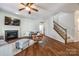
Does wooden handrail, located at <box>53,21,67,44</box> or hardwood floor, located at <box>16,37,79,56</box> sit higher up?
wooden handrail, located at <box>53,21,67,44</box>

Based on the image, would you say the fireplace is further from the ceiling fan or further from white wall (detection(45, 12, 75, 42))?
white wall (detection(45, 12, 75, 42))

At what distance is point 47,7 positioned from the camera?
191 cm

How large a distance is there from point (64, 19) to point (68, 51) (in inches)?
23.7

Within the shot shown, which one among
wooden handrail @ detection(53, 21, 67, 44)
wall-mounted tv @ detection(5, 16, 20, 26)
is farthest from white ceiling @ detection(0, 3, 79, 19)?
wooden handrail @ detection(53, 21, 67, 44)

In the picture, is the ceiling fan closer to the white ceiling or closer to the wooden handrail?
the white ceiling

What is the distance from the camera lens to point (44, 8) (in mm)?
1923

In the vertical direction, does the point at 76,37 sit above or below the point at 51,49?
above

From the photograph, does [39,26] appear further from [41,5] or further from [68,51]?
[68,51]

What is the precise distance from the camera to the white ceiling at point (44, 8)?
185 centimetres

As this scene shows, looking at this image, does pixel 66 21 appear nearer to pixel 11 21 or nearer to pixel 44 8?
pixel 44 8

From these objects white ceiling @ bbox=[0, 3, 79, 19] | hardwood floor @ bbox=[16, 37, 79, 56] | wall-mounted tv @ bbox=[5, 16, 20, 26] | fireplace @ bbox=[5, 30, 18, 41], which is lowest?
hardwood floor @ bbox=[16, 37, 79, 56]

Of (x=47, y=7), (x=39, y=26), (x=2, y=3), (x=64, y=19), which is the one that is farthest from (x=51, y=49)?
(x=2, y=3)

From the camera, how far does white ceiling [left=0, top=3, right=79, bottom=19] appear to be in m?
1.85

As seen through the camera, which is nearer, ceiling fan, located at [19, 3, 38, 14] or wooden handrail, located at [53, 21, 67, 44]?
ceiling fan, located at [19, 3, 38, 14]
